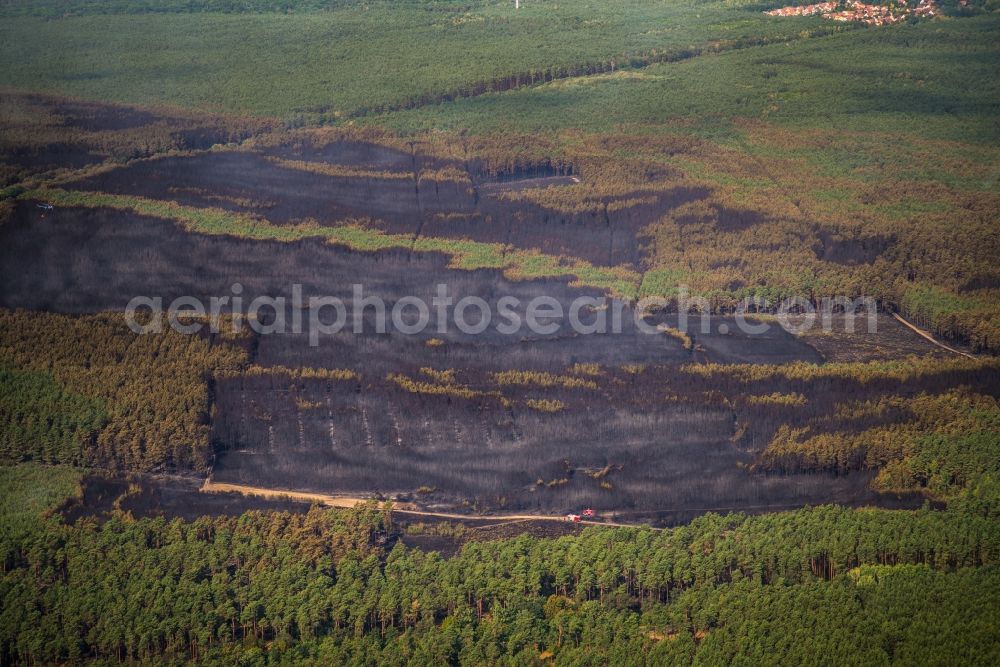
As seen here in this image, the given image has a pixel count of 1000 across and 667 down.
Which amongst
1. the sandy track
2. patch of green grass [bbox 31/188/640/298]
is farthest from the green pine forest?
the sandy track

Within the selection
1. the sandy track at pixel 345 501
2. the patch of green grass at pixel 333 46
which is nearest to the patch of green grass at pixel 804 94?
the patch of green grass at pixel 333 46

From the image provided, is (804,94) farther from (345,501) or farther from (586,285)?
(345,501)

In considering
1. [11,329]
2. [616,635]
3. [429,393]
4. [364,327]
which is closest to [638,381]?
[429,393]

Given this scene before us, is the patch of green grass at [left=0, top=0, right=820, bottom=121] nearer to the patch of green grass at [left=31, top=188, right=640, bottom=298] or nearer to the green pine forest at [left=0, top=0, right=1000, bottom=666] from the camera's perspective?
the green pine forest at [left=0, top=0, right=1000, bottom=666]

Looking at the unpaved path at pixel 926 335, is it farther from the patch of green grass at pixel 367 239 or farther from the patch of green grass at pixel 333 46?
the patch of green grass at pixel 333 46

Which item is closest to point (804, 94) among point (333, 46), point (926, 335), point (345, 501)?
point (926, 335)

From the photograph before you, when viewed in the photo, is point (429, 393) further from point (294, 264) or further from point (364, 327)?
point (294, 264)

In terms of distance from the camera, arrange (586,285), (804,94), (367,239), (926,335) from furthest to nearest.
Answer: (804,94) < (367,239) < (586,285) < (926,335)

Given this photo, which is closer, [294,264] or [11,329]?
[11,329]

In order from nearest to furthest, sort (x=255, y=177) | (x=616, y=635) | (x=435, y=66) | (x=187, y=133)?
(x=616, y=635) < (x=255, y=177) < (x=187, y=133) < (x=435, y=66)

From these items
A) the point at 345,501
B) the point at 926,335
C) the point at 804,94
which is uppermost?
the point at 804,94

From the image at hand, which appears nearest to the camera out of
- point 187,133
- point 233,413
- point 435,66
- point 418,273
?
point 233,413
